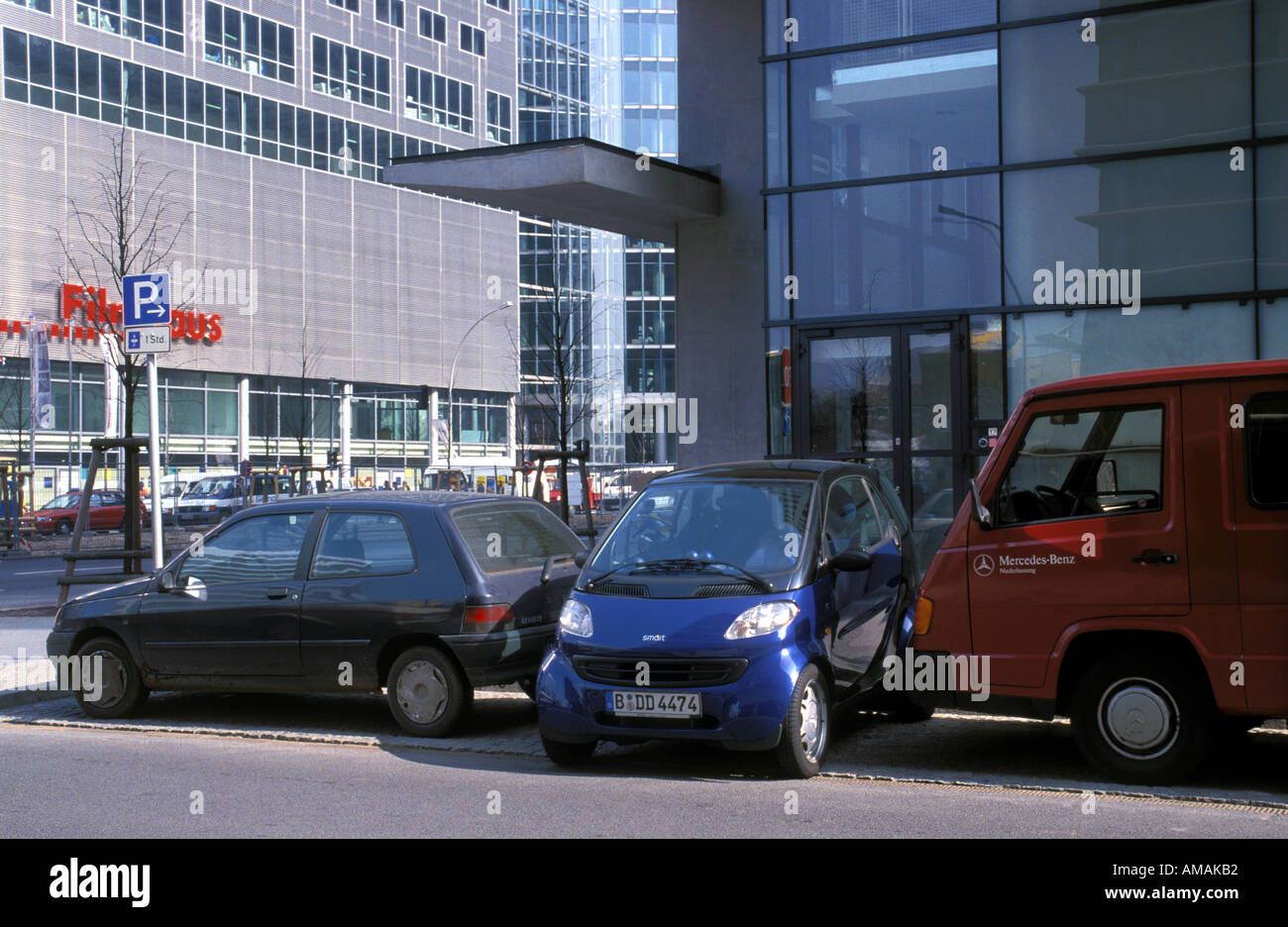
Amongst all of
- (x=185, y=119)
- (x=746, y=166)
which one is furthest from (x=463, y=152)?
(x=185, y=119)

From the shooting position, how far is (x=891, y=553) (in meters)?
9.53

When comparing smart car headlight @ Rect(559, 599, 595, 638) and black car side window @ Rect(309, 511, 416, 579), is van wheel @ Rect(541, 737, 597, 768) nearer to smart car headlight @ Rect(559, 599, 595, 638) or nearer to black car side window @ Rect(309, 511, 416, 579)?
smart car headlight @ Rect(559, 599, 595, 638)

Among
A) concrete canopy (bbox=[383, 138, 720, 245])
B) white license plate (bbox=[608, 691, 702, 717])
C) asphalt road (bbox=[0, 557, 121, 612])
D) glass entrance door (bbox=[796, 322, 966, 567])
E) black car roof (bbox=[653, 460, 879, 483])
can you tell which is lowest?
asphalt road (bbox=[0, 557, 121, 612])

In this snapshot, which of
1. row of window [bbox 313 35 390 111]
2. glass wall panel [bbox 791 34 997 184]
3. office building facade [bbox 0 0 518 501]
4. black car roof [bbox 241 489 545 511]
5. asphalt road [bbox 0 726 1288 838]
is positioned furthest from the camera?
row of window [bbox 313 35 390 111]

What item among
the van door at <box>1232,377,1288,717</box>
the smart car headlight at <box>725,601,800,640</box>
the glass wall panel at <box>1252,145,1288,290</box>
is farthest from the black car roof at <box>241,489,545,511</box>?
the glass wall panel at <box>1252,145,1288,290</box>

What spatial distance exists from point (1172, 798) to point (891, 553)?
9.39 feet

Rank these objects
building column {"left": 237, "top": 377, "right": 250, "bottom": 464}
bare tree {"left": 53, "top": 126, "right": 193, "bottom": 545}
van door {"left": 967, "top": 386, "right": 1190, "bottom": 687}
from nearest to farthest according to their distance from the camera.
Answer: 1. van door {"left": 967, "top": 386, "right": 1190, "bottom": 687}
2. bare tree {"left": 53, "top": 126, "right": 193, "bottom": 545}
3. building column {"left": 237, "top": 377, "right": 250, "bottom": 464}

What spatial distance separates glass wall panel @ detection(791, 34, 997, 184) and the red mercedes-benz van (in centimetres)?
844

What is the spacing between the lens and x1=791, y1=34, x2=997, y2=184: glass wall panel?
15.6 metres

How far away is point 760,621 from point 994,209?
900 centimetres

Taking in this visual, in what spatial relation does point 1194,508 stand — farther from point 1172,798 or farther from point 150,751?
point 150,751

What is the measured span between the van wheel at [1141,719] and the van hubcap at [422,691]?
13.5 feet

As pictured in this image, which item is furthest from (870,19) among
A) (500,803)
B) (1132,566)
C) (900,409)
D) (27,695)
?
(500,803)

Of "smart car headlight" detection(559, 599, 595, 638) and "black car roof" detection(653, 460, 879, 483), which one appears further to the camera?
"black car roof" detection(653, 460, 879, 483)
